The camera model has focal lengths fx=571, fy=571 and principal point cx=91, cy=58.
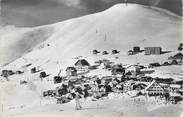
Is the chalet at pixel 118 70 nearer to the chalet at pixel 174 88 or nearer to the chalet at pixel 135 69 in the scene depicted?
the chalet at pixel 135 69

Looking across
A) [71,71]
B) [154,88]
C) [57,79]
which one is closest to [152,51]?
[154,88]

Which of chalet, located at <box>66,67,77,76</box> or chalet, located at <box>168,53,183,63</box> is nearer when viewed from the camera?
chalet, located at <box>168,53,183,63</box>

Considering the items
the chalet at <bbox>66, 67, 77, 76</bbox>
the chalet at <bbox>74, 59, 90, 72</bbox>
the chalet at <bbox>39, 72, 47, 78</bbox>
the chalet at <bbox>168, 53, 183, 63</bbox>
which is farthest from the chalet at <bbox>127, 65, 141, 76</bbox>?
the chalet at <bbox>39, 72, 47, 78</bbox>

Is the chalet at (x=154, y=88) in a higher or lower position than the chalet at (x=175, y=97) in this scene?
higher

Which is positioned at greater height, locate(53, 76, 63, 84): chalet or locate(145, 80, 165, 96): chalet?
locate(53, 76, 63, 84): chalet

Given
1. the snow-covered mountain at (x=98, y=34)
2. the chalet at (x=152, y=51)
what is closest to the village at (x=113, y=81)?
the chalet at (x=152, y=51)

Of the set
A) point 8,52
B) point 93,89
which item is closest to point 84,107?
point 93,89

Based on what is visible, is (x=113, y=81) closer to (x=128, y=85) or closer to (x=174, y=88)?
(x=128, y=85)

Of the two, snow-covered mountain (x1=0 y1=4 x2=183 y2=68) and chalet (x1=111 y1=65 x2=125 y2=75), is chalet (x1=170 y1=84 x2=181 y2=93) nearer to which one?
snow-covered mountain (x1=0 y1=4 x2=183 y2=68)
